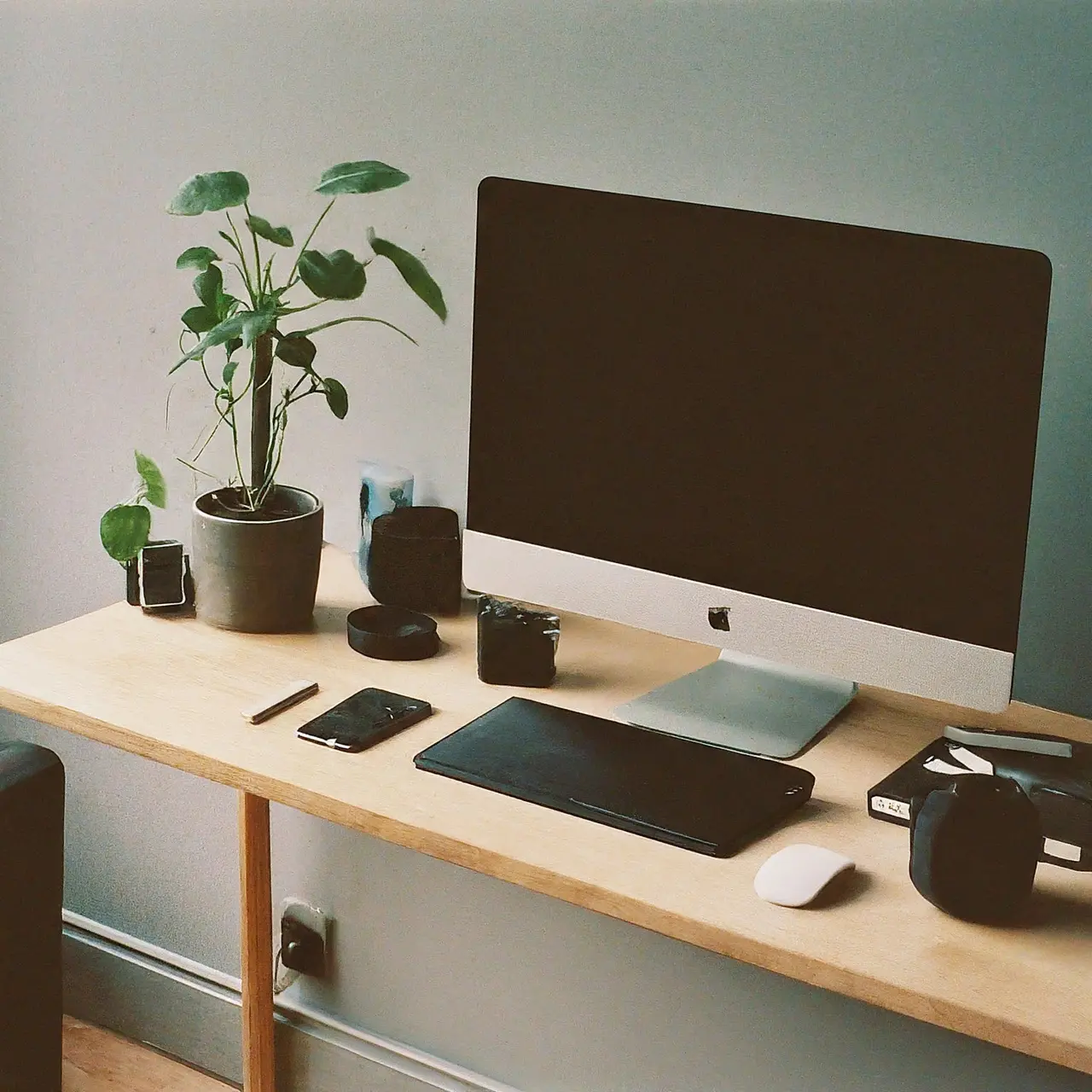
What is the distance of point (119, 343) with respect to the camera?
2035 mm

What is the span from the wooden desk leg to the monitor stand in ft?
1.89

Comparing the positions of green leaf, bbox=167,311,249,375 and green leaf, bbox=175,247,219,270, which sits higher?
green leaf, bbox=175,247,219,270

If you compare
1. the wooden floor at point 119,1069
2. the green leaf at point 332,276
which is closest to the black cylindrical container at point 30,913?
the wooden floor at point 119,1069

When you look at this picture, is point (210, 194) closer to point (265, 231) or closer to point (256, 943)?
point (265, 231)

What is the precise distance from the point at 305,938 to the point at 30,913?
52 cm

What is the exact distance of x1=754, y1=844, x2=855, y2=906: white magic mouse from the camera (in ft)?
3.65

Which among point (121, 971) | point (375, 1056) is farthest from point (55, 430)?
point (375, 1056)

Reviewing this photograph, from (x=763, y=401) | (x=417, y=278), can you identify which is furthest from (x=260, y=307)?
(x=763, y=401)

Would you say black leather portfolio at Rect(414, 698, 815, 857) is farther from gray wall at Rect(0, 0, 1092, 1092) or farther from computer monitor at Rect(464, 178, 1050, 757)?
gray wall at Rect(0, 0, 1092, 1092)

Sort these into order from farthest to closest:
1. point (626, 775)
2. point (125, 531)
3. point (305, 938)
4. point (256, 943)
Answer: point (305, 938) < point (256, 943) < point (125, 531) < point (626, 775)

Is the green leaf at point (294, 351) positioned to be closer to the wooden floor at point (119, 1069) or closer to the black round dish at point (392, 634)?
the black round dish at point (392, 634)

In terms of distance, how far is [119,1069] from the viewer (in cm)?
218

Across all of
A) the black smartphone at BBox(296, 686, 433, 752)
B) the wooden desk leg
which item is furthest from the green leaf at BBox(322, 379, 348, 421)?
the wooden desk leg

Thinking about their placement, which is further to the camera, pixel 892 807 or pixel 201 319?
pixel 201 319
